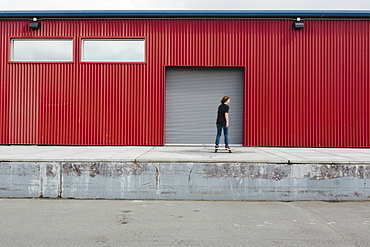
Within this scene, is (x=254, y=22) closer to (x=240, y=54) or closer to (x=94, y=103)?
(x=240, y=54)

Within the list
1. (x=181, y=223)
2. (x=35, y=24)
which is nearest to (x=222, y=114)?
(x=181, y=223)

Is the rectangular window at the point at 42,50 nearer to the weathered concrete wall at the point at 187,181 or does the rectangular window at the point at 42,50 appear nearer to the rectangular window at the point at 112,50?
the rectangular window at the point at 112,50

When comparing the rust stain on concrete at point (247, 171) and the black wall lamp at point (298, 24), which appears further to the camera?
the black wall lamp at point (298, 24)

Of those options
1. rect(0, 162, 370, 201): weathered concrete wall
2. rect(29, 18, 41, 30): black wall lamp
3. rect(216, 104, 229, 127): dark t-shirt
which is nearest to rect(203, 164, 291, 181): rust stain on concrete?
rect(0, 162, 370, 201): weathered concrete wall

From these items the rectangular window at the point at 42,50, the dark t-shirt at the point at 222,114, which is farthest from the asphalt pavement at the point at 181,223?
the rectangular window at the point at 42,50

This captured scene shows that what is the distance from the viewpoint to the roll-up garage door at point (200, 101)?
523 inches

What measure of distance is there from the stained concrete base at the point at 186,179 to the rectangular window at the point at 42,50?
658 centimetres

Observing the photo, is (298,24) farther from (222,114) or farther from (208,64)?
(222,114)

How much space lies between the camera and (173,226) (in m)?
5.15

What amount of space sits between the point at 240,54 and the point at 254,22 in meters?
1.41

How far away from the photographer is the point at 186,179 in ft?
24.7

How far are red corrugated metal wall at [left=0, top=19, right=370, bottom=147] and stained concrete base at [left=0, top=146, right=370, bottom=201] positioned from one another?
17.4 ft

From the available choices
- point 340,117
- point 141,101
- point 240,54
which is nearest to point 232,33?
point 240,54

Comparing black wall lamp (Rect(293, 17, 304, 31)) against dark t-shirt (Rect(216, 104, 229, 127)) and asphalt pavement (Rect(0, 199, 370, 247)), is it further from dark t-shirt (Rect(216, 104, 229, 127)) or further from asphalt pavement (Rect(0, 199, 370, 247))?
asphalt pavement (Rect(0, 199, 370, 247))
